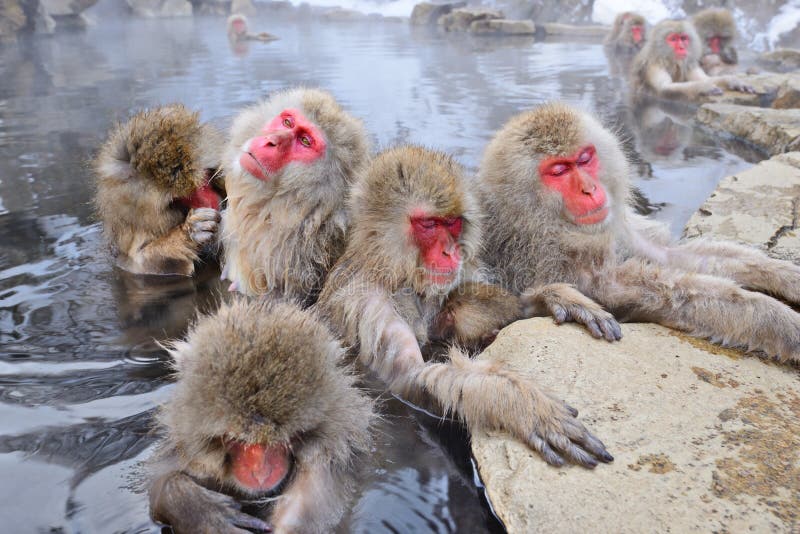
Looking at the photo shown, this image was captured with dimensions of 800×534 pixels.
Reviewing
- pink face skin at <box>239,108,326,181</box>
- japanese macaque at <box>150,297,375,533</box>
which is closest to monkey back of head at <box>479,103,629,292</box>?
pink face skin at <box>239,108,326,181</box>

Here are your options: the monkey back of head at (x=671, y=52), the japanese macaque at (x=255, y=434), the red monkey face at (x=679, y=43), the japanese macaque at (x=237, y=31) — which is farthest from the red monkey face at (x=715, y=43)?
the japanese macaque at (x=237, y=31)

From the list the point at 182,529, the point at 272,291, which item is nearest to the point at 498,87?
the point at 272,291

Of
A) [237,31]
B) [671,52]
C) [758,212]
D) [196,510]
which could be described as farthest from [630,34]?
[196,510]

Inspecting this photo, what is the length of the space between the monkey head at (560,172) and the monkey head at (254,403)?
1.47m

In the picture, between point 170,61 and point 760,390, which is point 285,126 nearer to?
point 760,390

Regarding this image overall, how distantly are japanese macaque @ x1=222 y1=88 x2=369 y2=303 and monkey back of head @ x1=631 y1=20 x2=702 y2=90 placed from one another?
762cm

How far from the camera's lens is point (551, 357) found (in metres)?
2.92

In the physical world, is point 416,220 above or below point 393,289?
above

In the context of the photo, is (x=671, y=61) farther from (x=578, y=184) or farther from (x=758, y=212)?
(x=578, y=184)

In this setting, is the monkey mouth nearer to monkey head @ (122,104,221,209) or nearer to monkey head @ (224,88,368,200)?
monkey head @ (224,88,368,200)

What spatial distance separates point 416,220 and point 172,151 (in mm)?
1859

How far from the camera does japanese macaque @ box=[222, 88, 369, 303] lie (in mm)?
3486

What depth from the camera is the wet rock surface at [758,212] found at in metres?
4.00

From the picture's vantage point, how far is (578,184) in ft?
11.0
